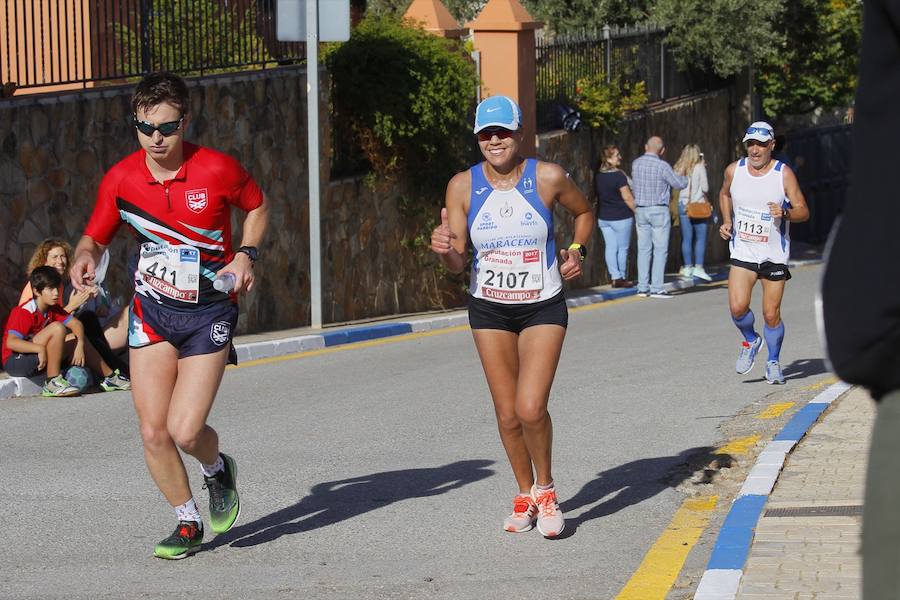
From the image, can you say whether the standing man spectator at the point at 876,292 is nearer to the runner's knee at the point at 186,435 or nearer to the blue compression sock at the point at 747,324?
the runner's knee at the point at 186,435

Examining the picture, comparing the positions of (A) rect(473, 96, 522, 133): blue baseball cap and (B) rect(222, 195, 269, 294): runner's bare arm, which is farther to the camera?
(A) rect(473, 96, 522, 133): blue baseball cap

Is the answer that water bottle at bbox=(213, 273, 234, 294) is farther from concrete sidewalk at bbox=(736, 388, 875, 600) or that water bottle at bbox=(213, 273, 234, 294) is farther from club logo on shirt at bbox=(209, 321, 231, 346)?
concrete sidewalk at bbox=(736, 388, 875, 600)

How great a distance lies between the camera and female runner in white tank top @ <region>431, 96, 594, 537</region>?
6.94 meters

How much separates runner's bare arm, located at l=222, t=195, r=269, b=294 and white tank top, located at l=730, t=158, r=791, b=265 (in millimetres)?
5921

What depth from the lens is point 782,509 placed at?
23.0 feet

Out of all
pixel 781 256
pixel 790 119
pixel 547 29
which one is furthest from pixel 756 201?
pixel 790 119

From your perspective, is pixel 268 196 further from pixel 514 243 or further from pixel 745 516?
pixel 745 516

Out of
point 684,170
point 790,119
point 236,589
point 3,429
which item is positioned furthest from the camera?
point 790,119

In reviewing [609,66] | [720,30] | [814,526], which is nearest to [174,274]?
[814,526]

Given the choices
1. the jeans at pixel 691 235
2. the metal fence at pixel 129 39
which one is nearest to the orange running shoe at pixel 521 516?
the metal fence at pixel 129 39

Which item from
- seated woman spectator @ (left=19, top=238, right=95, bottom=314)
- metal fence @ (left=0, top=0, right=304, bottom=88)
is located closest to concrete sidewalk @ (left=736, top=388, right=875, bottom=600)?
seated woman spectator @ (left=19, top=238, right=95, bottom=314)

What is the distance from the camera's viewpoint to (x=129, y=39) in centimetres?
1593

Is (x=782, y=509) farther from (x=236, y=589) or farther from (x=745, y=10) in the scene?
(x=745, y=10)

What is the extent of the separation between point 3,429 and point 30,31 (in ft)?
19.9
